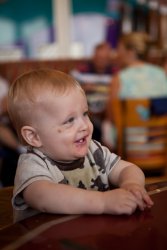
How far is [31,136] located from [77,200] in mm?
206

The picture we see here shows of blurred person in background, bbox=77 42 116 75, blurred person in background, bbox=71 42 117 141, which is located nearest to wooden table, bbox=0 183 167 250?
blurred person in background, bbox=71 42 117 141

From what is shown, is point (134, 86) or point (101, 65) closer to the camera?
point (134, 86)

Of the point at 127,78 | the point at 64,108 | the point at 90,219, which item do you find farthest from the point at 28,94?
the point at 127,78

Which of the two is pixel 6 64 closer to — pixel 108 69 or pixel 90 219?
pixel 108 69

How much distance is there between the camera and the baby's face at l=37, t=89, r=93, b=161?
90 cm

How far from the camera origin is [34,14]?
6.00 metres

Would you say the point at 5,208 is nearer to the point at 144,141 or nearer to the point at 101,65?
the point at 144,141

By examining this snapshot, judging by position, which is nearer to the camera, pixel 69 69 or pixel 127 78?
pixel 127 78

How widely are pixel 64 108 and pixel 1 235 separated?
303 millimetres

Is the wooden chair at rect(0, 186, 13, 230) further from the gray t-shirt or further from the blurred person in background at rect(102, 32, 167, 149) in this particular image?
the blurred person in background at rect(102, 32, 167, 149)

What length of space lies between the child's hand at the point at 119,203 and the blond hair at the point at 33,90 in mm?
240

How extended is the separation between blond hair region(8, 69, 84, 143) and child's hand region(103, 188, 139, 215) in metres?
0.24

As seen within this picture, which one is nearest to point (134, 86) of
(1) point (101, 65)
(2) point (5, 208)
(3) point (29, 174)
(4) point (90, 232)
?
(1) point (101, 65)

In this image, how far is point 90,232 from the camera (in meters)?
0.70
